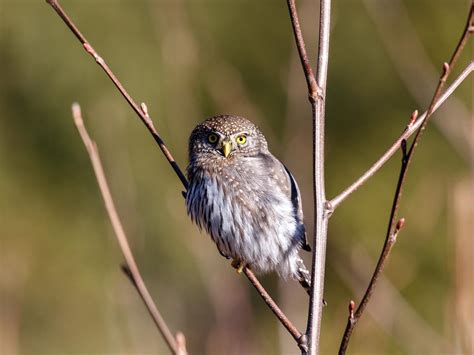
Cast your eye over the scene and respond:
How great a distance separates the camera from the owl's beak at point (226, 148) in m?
4.55

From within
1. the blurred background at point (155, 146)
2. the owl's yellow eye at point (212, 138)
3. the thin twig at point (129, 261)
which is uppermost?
the thin twig at point (129, 261)

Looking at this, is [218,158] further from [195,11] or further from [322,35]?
[195,11]

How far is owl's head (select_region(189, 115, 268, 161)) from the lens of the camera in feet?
15.2

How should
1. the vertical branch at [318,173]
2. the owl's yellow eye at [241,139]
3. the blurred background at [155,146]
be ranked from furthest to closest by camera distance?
the blurred background at [155,146] < the owl's yellow eye at [241,139] < the vertical branch at [318,173]

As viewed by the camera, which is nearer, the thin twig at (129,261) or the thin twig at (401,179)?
the thin twig at (401,179)

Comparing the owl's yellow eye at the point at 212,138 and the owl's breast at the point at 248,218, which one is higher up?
the owl's yellow eye at the point at 212,138

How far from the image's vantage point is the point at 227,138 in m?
4.63

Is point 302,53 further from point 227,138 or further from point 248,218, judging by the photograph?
point 227,138

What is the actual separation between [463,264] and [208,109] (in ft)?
27.1

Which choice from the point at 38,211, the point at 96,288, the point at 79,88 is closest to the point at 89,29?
the point at 79,88

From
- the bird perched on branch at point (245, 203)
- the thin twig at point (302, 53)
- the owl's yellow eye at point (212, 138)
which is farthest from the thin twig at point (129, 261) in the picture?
the owl's yellow eye at point (212, 138)

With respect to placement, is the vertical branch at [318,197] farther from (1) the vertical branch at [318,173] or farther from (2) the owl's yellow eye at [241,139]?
(2) the owl's yellow eye at [241,139]

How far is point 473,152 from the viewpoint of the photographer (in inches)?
188

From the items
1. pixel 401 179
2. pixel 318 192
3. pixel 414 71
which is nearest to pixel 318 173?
pixel 318 192
